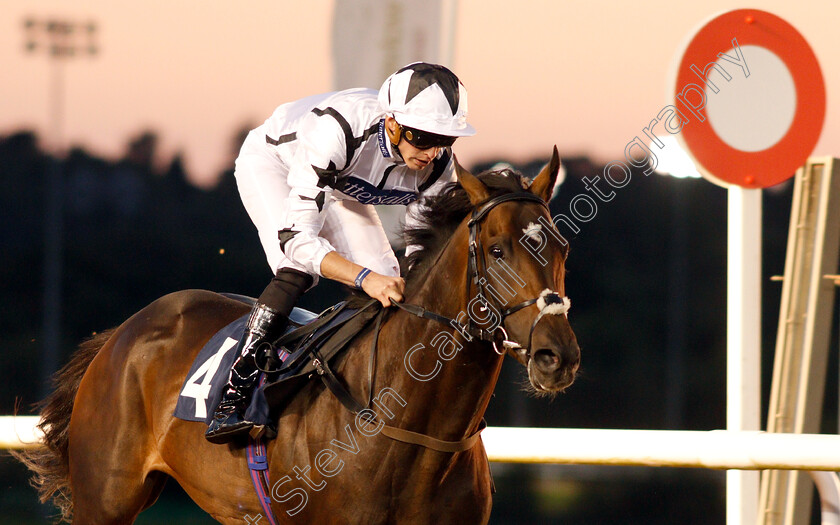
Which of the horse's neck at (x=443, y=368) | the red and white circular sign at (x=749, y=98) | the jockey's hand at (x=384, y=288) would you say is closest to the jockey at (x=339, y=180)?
the jockey's hand at (x=384, y=288)

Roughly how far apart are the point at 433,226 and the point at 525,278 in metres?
0.50

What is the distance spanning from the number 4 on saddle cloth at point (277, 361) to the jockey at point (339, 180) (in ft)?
0.19

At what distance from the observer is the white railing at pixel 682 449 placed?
3.14 metres

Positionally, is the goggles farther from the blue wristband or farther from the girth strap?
the girth strap

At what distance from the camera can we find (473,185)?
2469 mm

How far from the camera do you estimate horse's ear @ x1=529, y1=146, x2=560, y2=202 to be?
8.11 ft

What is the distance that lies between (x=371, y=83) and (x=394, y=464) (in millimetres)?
2002

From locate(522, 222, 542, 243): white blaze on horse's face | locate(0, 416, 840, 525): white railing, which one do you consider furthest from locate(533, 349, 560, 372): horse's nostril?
locate(0, 416, 840, 525): white railing

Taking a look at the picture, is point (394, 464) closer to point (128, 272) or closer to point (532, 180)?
point (532, 180)

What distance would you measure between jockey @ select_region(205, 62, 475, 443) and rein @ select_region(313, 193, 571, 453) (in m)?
0.17

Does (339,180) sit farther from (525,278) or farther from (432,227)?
(525,278)

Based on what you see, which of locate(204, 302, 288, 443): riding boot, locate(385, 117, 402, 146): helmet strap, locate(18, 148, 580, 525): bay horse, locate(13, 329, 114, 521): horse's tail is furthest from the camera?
locate(13, 329, 114, 521): horse's tail

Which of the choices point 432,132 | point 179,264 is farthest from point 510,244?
point 179,264

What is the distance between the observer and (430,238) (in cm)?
268
